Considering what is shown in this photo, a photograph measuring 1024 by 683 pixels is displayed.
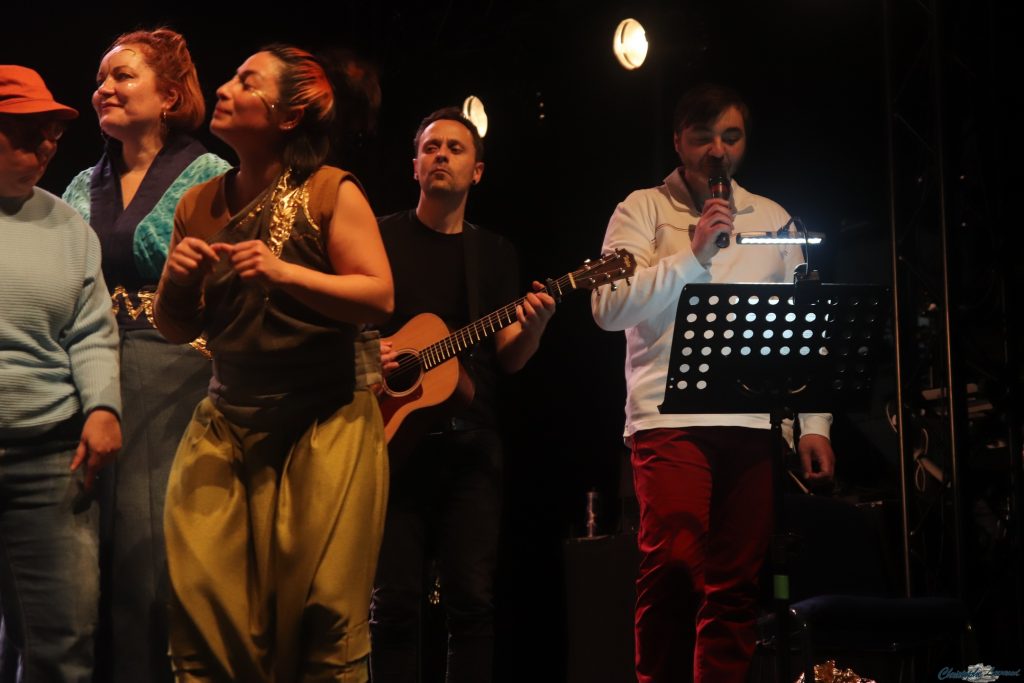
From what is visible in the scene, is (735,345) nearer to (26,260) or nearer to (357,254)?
(357,254)

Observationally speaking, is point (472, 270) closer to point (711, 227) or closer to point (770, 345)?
point (711, 227)

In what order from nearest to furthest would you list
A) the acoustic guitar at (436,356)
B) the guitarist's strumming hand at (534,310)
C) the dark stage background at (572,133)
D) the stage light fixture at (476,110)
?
the acoustic guitar at (436,356) < the guitarist's strumming hand at (534,310) < the dark stage background at (572,133) < the stage light fixture at (476,110)

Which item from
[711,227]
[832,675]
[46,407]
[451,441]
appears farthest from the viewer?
[832,675]

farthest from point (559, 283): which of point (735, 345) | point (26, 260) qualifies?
point (26, 260)

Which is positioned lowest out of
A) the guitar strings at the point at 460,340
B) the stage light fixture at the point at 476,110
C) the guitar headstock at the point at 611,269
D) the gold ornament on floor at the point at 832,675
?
the gold ornament on floor at the point at 832,675

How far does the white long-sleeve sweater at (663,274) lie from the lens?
3705mm

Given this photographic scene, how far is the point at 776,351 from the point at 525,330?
93 centimetres

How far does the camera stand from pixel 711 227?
3535 millimetres

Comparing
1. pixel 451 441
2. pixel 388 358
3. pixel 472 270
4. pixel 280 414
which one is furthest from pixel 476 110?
pixel 280 414

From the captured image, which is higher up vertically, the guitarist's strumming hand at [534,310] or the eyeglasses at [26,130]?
the eyeglasses at [26,130]

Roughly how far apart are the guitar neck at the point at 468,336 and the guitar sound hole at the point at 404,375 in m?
0.03

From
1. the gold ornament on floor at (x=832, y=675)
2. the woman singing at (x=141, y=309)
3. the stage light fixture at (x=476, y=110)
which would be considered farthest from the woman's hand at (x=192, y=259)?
the stage light fixture at (x=476, y=110)

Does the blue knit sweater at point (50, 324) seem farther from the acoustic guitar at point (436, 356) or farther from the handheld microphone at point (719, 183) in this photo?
the handheld microphone at point (719, 183)

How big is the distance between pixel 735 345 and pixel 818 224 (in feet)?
14.2
